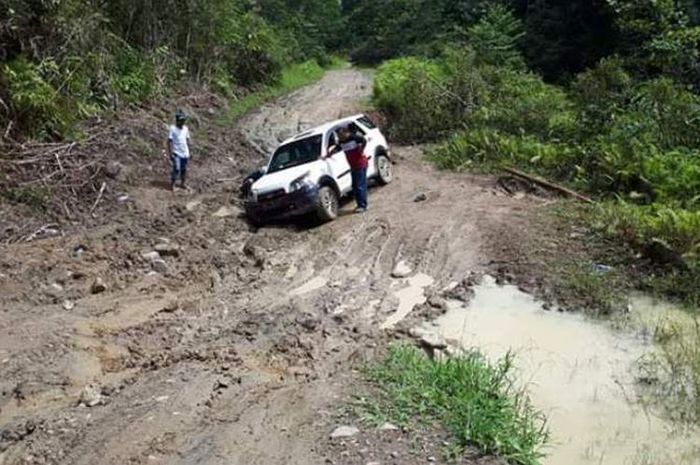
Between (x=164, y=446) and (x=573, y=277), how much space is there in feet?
19.4

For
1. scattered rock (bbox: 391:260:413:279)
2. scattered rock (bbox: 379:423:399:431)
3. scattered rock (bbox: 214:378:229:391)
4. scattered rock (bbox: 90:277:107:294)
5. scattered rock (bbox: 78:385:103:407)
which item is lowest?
scattered rock (bbox: 391:260:413:279)

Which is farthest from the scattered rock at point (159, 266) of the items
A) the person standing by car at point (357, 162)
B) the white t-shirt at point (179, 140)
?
the white t-shirt at point (179, 140)

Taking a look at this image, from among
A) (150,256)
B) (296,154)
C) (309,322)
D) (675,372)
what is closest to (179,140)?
(296,154)

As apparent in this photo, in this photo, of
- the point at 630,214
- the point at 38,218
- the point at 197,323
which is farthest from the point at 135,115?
the point at 630,214

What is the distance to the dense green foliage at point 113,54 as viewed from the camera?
13930mm

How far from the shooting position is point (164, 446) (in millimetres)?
5828

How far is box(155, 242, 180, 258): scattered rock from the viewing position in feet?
37.1

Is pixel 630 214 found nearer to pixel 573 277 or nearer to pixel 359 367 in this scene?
pixel 573 277

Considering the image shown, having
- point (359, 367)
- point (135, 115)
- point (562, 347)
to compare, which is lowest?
point (562, 347)

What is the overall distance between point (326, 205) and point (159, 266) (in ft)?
10.2

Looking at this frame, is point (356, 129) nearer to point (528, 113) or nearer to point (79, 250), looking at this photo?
point (79, 250)

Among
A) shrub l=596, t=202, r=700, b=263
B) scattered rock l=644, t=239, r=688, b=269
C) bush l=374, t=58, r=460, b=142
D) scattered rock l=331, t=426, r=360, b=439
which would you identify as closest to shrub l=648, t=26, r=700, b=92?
bush l=374, t=58, r=460, b=142

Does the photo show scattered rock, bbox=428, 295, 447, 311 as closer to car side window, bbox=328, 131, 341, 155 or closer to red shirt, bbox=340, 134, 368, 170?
red shirt, bbox=340, 134, 368, 170

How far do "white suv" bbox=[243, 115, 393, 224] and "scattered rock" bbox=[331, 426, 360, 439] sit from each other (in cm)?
668
